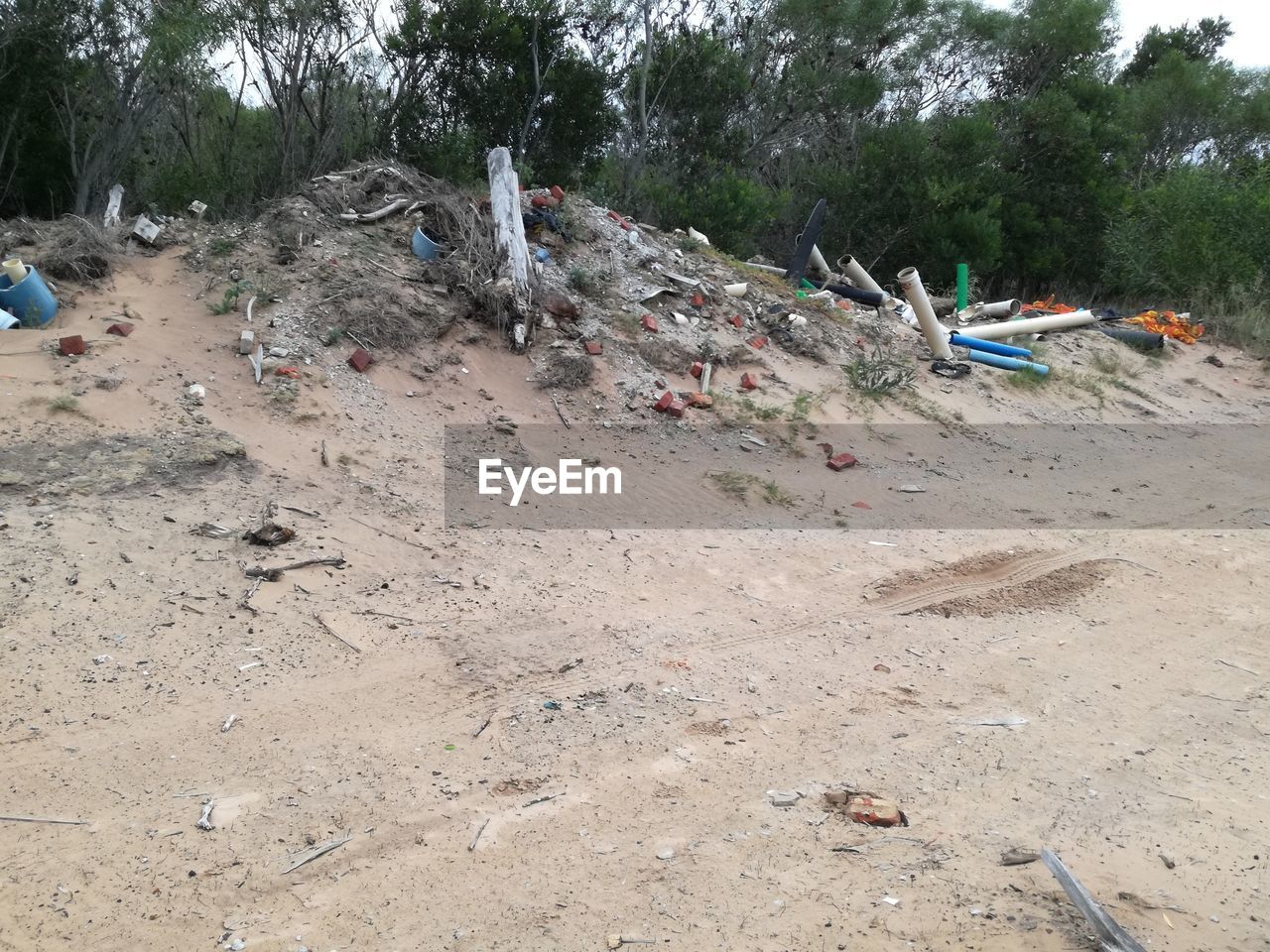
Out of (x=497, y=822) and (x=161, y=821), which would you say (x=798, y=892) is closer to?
(x=497, y=822)

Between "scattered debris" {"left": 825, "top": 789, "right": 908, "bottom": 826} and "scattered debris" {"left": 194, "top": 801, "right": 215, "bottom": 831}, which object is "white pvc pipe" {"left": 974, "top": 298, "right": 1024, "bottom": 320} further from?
"scattered debris" {"left": 194, "top": 801, "right": 215, "bottom": 831}

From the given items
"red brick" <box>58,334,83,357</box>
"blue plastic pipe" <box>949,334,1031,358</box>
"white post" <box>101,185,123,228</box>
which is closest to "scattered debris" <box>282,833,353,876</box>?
"red brick" <box>58,334,83,357</box>

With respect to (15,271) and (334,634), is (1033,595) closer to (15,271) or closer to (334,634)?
(334,634)

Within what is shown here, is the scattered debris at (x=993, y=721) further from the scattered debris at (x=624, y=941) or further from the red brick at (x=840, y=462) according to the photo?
the red brick at (x=840, y=462)

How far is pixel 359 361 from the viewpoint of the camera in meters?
7.66

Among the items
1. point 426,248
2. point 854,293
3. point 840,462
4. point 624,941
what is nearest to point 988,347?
point 854,293

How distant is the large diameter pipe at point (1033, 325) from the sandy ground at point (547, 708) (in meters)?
5.52

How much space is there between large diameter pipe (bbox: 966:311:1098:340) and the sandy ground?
552 centimetres

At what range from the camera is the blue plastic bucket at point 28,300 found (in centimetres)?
704

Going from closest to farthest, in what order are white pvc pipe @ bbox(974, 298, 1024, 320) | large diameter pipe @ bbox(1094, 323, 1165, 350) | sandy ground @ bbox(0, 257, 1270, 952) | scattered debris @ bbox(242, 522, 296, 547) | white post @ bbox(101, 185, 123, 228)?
sandy ground @ bbox(0, 257, 1270, 952)
scattered debris @ bbox(242, 522, 296, 547)
white post @ bbox(101, 185, 123, 228)
large diameter pipe @ bbox(1094, 323, 1165, 350)
white pvc pipe @ bbox(974, 298, 1024, 320)

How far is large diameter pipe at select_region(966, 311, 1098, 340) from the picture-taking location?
12.5 metres

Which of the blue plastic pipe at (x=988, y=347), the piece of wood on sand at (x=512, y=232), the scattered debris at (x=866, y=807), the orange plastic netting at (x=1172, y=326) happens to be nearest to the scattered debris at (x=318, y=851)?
the scattered debris at (x=866, y=807)

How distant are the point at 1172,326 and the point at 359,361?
1253cm

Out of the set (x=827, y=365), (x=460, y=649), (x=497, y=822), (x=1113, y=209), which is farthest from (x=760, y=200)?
(x=497, y=822)
